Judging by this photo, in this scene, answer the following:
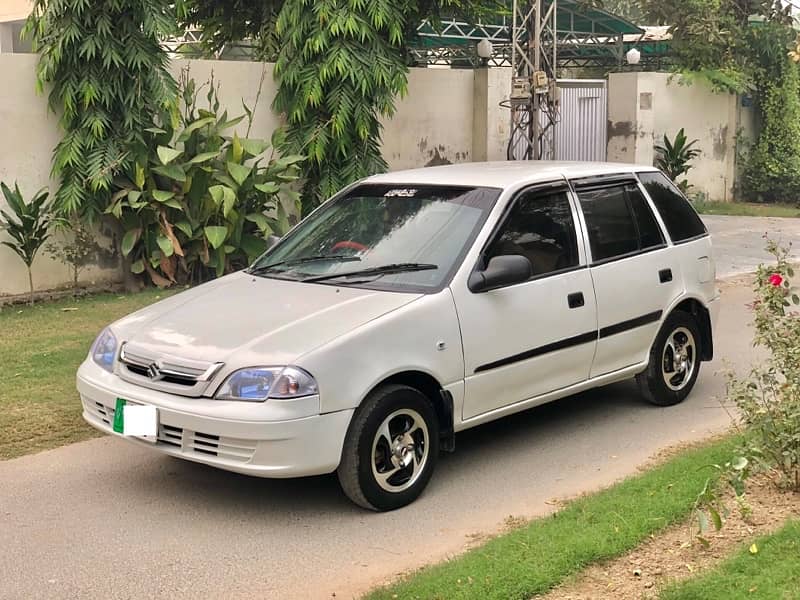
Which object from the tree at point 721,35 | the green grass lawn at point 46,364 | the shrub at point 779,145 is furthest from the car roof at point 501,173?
the shrub at point 779,145

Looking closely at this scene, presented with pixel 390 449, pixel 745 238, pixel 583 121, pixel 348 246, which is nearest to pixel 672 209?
pixel 348 246

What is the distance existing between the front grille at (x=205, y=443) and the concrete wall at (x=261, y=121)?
19.9 ft


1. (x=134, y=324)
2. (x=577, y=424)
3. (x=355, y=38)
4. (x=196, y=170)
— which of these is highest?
(x=355, y=38)

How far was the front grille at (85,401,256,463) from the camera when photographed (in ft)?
16.0

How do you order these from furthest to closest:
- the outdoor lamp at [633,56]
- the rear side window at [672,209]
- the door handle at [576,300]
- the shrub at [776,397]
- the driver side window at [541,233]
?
the outdoor lamp at [633,56] < the rear side window at [672,209] < the door handle at [576,300] < the driver side window at [541,233] < the shrub at [776,397]

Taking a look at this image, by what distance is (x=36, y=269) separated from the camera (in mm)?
10609

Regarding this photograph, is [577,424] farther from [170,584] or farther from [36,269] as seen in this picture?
[36,269]

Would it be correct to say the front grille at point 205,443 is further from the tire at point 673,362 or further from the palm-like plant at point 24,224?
the palm-like plant at point 24,224

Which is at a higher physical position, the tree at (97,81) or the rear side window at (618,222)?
the tree at (97,81)

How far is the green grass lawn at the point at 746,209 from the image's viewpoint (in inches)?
765

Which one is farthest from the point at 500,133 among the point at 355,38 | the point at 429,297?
the point at 429,297

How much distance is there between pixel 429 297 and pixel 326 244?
1127mm

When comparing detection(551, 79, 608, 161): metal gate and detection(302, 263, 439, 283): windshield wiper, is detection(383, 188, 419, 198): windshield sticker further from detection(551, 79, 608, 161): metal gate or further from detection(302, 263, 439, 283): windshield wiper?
detection(551, 79, 608, 161): metal gate

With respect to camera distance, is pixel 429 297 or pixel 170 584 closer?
pixel 170 584
